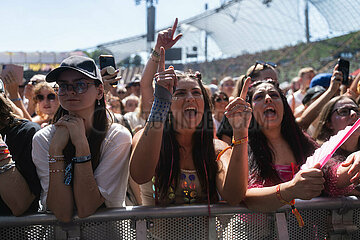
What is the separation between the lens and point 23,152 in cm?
189

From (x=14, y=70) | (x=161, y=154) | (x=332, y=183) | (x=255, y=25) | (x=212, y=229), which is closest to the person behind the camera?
(x=212, y=229)

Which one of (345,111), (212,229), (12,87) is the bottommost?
(212,229)

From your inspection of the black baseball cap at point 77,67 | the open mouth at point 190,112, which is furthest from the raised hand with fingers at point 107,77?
the open mouth at point 190,112

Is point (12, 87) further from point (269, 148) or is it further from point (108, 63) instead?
point (269, 148)

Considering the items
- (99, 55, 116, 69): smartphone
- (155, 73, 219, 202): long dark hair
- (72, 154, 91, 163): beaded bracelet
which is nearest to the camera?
(72, 154, 91, 163): beaded bracelet

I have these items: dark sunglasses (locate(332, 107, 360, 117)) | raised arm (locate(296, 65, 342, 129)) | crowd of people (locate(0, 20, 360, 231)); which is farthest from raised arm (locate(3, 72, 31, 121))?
dark sunglasses (locate(332, 107, 360, 117))

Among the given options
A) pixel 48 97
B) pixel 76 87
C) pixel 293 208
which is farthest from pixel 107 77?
pixel 293 208

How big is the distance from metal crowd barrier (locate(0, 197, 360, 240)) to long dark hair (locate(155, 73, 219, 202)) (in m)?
0.20

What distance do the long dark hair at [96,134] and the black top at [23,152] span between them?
237 mm

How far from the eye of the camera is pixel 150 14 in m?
15.2

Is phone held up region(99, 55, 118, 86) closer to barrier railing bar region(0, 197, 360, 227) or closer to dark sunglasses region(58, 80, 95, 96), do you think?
dark sunglasses region(58, 80, 95, 96)

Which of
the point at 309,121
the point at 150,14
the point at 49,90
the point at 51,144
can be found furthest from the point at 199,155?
the point at 150,14

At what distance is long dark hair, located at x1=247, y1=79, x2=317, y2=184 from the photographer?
2.16 metres

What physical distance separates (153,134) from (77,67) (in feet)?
2.12
